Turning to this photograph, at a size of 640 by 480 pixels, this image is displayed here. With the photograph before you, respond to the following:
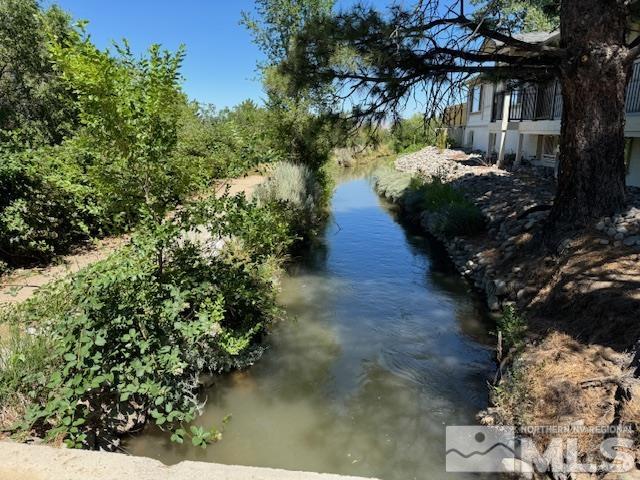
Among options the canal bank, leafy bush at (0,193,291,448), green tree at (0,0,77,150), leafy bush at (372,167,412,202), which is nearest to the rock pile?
leafy bush at (372,167,412,202)

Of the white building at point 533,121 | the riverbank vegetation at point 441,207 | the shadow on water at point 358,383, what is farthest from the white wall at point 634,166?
the shadow on water at point 358,383

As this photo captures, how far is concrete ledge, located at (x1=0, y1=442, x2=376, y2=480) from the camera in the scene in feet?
7.61

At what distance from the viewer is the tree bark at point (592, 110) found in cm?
585

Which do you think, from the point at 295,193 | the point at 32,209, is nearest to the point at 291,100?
the point at 295,193

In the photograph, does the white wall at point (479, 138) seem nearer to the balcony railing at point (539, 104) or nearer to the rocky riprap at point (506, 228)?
the balcony railing at point (539, 104)

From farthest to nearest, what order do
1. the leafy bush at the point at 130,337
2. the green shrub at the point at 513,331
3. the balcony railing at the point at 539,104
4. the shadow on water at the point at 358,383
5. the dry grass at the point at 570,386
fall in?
the balcony railing at the point at 539,104 < the green shrub at the point at 513,331 < the shadow on water at the point at 358,383 < the dry grass at the point at 570,386 < the leafy bush at the point at 130,337

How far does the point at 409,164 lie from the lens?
24.1 metres

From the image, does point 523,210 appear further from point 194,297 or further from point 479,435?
point 194,297

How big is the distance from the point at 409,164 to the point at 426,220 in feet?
39.1

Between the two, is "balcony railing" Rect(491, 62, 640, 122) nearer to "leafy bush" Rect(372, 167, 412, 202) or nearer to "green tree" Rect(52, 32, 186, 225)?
"leafy bush" Rect(372, 167, 412, 202)

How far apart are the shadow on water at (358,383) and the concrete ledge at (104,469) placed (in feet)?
4.92

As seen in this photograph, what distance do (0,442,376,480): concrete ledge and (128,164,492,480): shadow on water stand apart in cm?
150

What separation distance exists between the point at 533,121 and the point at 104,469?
16.4m

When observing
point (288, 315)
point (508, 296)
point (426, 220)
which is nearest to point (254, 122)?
point (426, 220)
